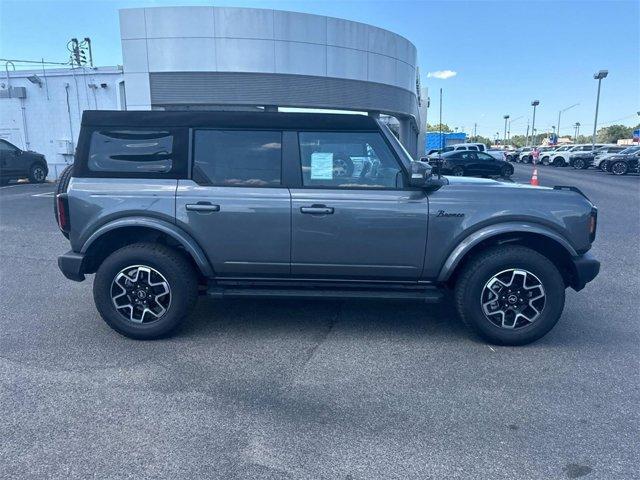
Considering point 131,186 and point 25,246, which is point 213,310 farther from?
point 25,246

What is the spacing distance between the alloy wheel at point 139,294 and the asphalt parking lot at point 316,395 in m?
0.29

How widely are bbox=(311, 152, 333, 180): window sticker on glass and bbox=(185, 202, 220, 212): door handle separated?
0.88 m

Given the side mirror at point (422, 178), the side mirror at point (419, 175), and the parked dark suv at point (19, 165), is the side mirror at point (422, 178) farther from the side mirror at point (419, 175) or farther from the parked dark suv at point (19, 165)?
the parked dark suv at point (19, 165)

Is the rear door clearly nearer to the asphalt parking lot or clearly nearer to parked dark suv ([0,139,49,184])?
the asphalt parking lot

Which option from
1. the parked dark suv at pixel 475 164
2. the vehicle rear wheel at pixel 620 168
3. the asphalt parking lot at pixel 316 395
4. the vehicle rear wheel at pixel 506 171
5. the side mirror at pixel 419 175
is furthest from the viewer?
the vehicle rear wheel at pixel 620 168

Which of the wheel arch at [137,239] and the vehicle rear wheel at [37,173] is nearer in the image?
the wheel arch at [137,239]

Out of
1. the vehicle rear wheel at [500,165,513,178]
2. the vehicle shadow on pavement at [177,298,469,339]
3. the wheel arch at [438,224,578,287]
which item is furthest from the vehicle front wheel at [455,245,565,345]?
the vehicle rear wheel at [500,165,513,178]

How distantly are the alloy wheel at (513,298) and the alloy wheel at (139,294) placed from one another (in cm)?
278

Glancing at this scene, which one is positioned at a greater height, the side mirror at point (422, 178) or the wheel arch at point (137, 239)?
the side mirror at point (422, 178)

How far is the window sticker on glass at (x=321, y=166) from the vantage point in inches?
162

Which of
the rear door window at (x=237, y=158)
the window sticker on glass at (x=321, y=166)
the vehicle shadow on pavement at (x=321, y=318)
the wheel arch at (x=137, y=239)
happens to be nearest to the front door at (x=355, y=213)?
the window sticker on glass at (x=321, y=166)

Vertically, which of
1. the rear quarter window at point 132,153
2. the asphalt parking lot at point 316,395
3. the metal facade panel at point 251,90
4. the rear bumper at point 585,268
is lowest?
the asphalt parking lot at point 316,395

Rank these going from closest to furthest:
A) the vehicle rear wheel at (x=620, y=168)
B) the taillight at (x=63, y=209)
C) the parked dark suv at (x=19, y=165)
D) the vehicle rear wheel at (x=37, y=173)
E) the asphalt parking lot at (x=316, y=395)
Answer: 1. the asphalt parking lot at (x=316, y=395)
2. the taillight at (x=63, y=209)
3. the parked dark suv at (x=19, y=165)
4. the vehicle rear wheel at (x=37, y=173)
5. the vehicle rear wheel at (x=620, y=168)

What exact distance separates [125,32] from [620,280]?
2006cm
